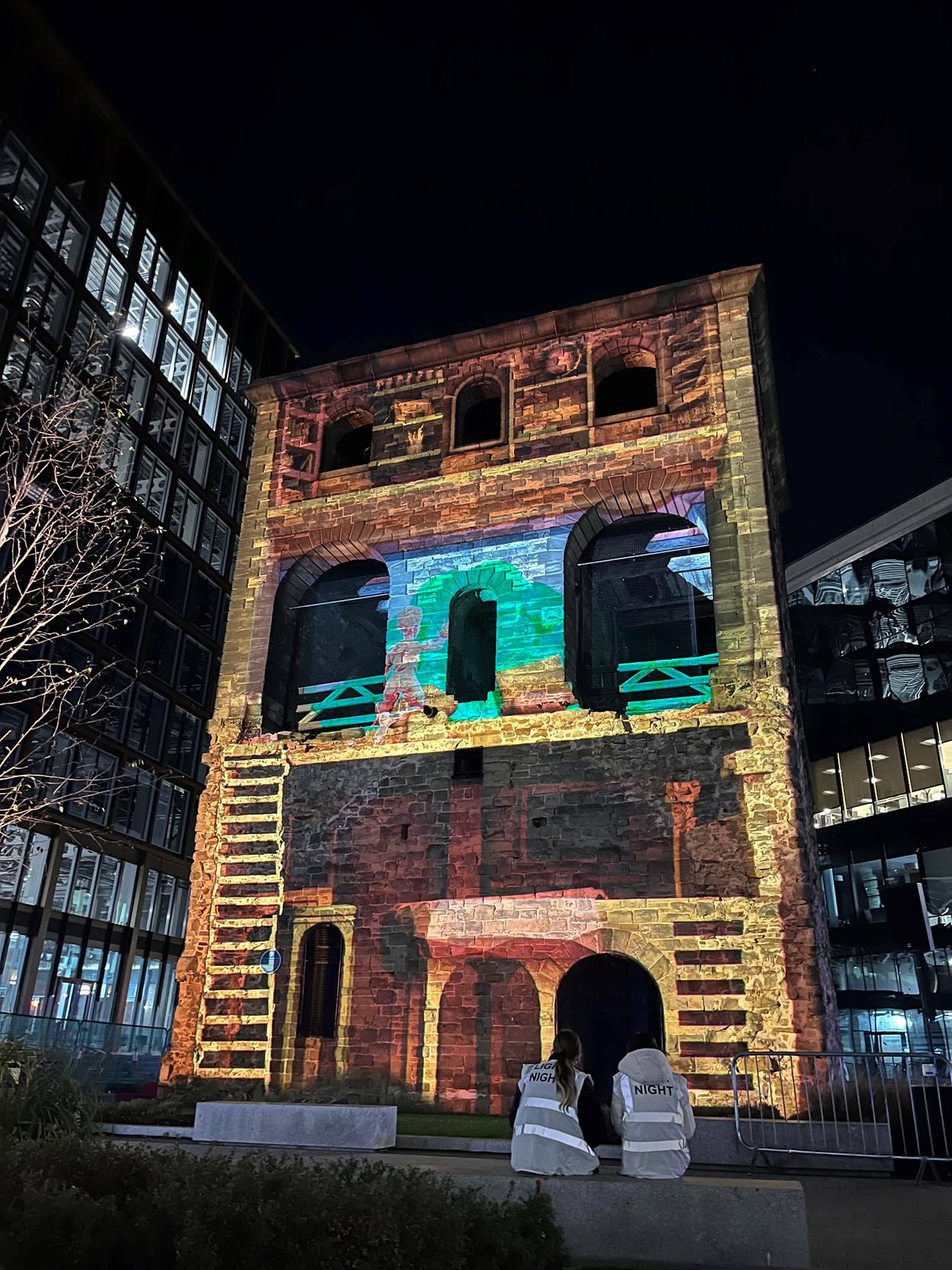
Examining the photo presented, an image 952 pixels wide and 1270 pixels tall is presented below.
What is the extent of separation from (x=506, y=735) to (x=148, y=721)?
1062 inches

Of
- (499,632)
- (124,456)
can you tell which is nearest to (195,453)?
(124,456)

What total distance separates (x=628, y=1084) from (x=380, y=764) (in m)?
12.1

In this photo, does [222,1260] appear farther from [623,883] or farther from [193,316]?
[193,316]

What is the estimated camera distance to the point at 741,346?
68.8 ft

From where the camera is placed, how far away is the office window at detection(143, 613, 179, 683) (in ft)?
139

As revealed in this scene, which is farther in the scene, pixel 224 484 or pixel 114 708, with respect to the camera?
pixel 224 484

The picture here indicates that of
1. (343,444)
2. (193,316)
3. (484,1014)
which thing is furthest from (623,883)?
(193,316)

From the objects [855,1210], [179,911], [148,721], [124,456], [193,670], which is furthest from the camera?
[193,670]

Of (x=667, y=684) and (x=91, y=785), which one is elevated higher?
(x=91, y=785)

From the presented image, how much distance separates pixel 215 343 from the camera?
1919 inches

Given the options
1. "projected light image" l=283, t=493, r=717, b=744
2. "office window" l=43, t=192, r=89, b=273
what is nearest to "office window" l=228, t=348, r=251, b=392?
"office window" l=43, t=192, r=89, b=273

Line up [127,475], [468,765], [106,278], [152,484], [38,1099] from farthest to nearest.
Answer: [152,484] → [127,475] → [106,278] → [468,765] → [38,1099]

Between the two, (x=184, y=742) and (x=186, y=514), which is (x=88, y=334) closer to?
(x=186, y=514)

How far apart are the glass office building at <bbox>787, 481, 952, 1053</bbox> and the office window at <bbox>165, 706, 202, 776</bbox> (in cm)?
2665
